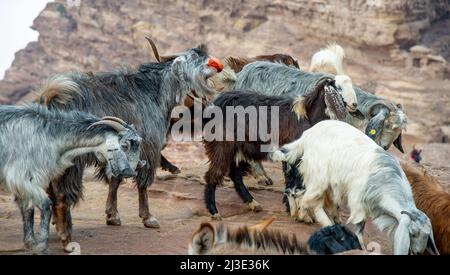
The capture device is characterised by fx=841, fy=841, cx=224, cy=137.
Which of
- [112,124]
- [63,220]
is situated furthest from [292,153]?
[63,220]

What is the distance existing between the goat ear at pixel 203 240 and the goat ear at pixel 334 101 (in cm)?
440

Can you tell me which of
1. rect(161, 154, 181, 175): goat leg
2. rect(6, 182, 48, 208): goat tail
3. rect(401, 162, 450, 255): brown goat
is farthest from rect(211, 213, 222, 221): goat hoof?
rect(6, 182, 48, 208): goat tail

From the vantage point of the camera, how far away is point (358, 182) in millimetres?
7469

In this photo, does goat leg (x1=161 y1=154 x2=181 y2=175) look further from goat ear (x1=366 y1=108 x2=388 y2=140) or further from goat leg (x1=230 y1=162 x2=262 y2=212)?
goat ear (x1=366 y1=108 x2=388 y2=140)

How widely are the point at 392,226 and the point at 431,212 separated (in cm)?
115

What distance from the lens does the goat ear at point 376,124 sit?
35.1 ft

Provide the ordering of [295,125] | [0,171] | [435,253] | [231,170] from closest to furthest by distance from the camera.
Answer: [435,253] → [0,171] → [295,125] → [231,170]

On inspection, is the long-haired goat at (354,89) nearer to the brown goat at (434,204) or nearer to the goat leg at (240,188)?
the goat leg at (240,188)

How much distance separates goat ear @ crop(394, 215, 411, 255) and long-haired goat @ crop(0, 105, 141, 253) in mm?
2575

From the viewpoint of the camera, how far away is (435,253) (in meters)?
6.92

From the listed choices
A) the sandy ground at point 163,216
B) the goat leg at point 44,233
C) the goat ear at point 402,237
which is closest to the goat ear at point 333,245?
the goat ear at point 402,237

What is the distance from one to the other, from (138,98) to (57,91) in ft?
3.70
